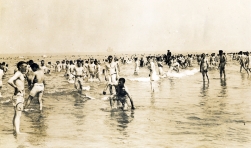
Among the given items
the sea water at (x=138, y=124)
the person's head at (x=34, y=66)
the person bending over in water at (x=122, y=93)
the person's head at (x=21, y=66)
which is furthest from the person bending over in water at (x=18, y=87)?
the person bending over in water at (x=122, y=93)

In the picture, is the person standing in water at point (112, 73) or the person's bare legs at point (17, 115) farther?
the person standing in water at point (112, 73)

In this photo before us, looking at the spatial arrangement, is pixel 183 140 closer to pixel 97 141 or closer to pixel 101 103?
pixel 97 141

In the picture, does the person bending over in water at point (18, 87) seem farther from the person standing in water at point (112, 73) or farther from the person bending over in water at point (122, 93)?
the person standing in water at point (112, 73)

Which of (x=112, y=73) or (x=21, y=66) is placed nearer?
(x=21, y=66)

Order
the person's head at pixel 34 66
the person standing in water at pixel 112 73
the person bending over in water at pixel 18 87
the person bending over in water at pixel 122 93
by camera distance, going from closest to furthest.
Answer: the person bending over in water at pixel 18 87 < the person's head at pixel 34 66 < the person bending over in water at pixel 122 93 < the person standing in water at pixel 112 73

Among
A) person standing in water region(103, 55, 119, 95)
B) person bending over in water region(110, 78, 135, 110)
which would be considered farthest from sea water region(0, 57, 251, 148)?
person standing in water region(103, 55, 119, 95)

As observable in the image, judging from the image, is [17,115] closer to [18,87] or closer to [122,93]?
[18,87]

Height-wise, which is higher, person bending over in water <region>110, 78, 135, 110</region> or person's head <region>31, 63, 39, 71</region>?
person's head <region>31, 63, 39, 71</region>

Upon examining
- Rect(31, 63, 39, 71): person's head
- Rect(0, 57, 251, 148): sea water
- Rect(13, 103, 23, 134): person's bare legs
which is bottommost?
Rect(0, 57, 251, 148): sea water

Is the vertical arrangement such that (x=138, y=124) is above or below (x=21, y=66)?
below

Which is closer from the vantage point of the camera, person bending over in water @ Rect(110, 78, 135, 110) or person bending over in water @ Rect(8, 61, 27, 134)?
person bending over in water @ Rect(8, 61, 27, 134)

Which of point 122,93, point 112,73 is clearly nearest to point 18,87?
point 122,93

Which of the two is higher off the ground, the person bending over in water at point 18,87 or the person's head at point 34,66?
the person's head at point 34,66

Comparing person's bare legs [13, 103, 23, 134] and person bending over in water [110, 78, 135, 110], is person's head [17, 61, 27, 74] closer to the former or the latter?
person's bare legs [13, 103, 23, 134]
